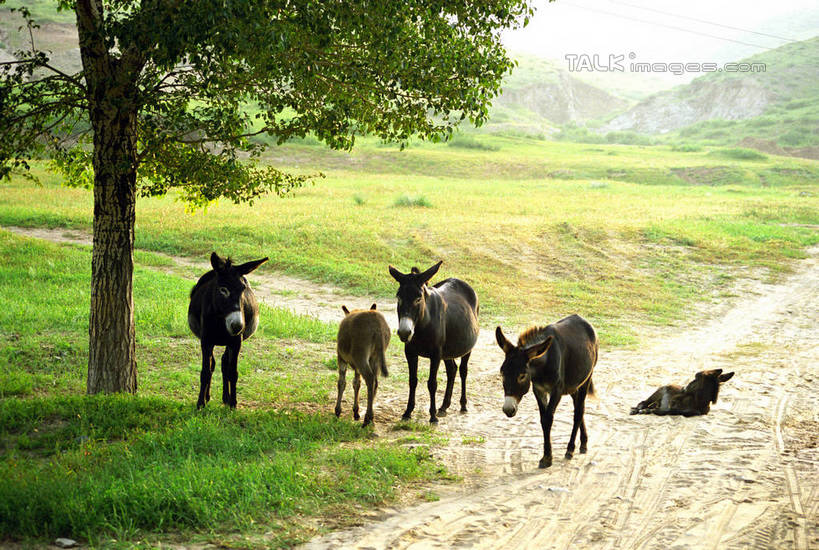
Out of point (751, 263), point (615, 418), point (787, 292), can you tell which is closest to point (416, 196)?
point (751, 263)

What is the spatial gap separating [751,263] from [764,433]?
55.4ft

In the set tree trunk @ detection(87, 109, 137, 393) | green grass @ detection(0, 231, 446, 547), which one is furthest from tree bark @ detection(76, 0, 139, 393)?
green grass @ detection(0, 231, 446, 547)

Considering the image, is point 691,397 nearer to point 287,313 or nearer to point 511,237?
point 287,313

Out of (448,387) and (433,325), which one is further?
(448,387)

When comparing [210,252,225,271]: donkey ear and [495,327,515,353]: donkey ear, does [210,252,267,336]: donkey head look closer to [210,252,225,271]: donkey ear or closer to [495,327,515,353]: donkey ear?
[210,252,225,271]: donkey ear

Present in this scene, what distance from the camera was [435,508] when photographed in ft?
21.6

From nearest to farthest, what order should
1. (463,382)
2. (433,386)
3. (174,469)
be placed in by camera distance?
(174,469), (433,386), (463,382)

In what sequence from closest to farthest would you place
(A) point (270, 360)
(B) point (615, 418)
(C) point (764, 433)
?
(C) point (764, 433)
(B) point (615, 418)
(A) point (270, 360)

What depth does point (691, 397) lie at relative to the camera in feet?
33.5

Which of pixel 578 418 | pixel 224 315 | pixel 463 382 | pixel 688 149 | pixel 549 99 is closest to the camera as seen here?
pixel 578 418

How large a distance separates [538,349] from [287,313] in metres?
9.18

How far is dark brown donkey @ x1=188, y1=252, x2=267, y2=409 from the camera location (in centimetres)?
870

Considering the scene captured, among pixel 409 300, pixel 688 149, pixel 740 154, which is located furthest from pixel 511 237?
pixel 688 149

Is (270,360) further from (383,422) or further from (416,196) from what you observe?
(416,196)
